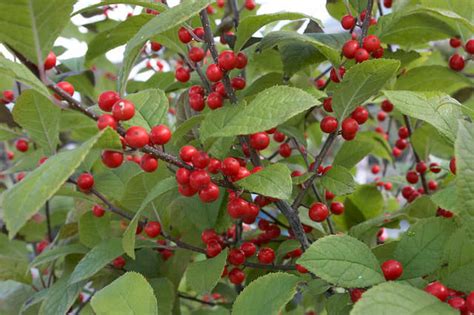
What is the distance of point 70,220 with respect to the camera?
3.71 feet

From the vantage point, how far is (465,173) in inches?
20.3

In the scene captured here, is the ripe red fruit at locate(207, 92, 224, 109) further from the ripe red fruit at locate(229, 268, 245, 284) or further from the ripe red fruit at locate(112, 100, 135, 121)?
the ripe red fruit at locate(229, 268, 245, 284)

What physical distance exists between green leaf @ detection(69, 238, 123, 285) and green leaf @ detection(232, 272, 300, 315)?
25 centimetres

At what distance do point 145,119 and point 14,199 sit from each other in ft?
0.93

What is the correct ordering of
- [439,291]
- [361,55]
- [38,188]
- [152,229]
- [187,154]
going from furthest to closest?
[152,229]
[361,55]
[187,154]
[439,291]
[38,188]

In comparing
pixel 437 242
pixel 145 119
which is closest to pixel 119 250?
pixel 145 119

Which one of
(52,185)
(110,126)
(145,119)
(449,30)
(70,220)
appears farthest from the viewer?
(70,220)

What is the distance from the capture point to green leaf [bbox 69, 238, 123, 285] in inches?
32.3

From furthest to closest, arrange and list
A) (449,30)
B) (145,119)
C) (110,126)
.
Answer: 1. (449,30)
2. (145,119)
3. (110,126)

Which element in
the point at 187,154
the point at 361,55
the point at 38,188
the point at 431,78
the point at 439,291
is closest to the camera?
the point at 38,188

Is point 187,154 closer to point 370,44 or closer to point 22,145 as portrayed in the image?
point 370,44

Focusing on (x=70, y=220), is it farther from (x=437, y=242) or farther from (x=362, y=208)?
(x=437, y=242)

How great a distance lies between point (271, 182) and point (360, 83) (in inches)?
7.5

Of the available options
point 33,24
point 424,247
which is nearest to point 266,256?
point 424,247
